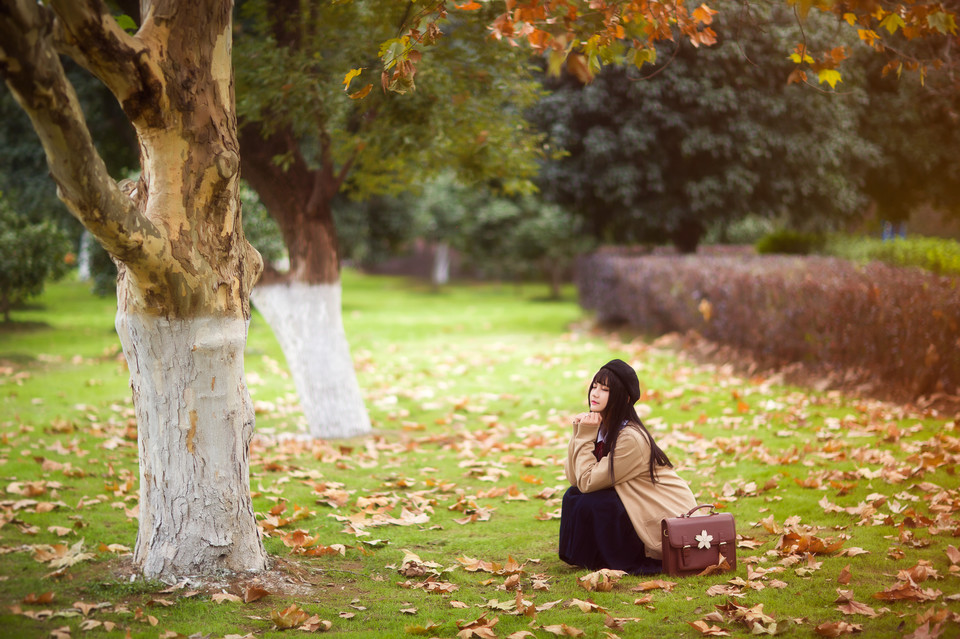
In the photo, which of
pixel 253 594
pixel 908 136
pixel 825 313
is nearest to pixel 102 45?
pixel 253 594

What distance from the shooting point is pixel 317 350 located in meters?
9.05

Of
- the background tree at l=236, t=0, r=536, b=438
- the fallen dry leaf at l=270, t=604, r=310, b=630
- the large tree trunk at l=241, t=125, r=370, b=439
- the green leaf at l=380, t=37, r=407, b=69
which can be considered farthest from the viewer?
the large tree trunk at l=241, t=125, r=370, b=439

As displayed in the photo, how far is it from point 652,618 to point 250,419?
2.53m

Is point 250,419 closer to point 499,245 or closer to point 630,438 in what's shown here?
point 630,438

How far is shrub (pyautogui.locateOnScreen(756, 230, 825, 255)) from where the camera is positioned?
811 inches

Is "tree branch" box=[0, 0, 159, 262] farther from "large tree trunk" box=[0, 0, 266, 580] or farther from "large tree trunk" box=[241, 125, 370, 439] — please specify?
"large tree trunk" box=[241, 125, 370, 439]

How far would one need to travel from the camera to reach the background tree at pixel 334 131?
7652 millimetres

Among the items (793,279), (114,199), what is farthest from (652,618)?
(793,279)

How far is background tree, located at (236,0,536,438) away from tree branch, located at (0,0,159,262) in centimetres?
367

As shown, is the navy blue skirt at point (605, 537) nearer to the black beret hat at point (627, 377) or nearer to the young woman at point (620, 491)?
the young woman at point (620, 491)

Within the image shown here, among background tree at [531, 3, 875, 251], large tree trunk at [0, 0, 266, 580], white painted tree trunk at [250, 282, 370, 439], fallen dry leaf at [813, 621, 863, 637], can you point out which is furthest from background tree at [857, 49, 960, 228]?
large tree trunk at [0, 0, 266, 580]

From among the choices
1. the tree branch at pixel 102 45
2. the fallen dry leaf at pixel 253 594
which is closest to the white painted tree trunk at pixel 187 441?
the fallen dry leaf at pixel 253 594

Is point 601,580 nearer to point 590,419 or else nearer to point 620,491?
point 620,491

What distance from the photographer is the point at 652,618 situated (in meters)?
4.12
